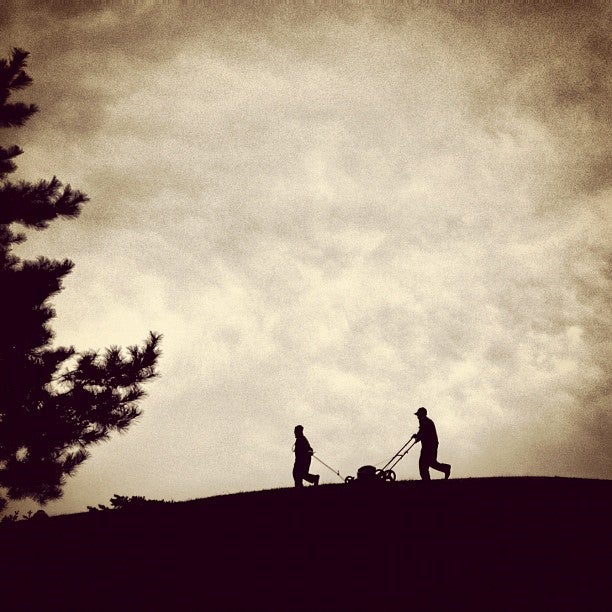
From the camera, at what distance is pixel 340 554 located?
7621mm

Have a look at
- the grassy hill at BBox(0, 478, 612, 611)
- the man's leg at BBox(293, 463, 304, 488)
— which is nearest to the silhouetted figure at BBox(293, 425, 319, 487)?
the man's leg at BBox(293, 463, 304, 488)

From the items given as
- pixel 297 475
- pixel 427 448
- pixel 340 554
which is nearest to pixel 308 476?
pixel 297 475

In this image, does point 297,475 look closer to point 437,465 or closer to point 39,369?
point 437,465

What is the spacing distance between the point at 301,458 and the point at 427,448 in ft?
10.9

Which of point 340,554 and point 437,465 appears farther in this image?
point 437,465

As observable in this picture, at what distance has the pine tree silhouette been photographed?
1067 cm

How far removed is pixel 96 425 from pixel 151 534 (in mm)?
3644

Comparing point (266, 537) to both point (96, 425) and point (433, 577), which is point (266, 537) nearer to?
point (433, 577)

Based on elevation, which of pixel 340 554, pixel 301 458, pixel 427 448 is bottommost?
pixel 340 554

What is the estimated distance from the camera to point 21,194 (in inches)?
462

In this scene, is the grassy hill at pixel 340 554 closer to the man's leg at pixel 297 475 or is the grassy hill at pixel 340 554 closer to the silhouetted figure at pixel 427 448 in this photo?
the silhouetted figure at pixel 427 448

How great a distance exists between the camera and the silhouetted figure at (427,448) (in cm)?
1211

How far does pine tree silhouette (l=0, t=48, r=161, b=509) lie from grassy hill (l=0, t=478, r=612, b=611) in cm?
140

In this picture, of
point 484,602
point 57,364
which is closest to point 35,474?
point 57,364
